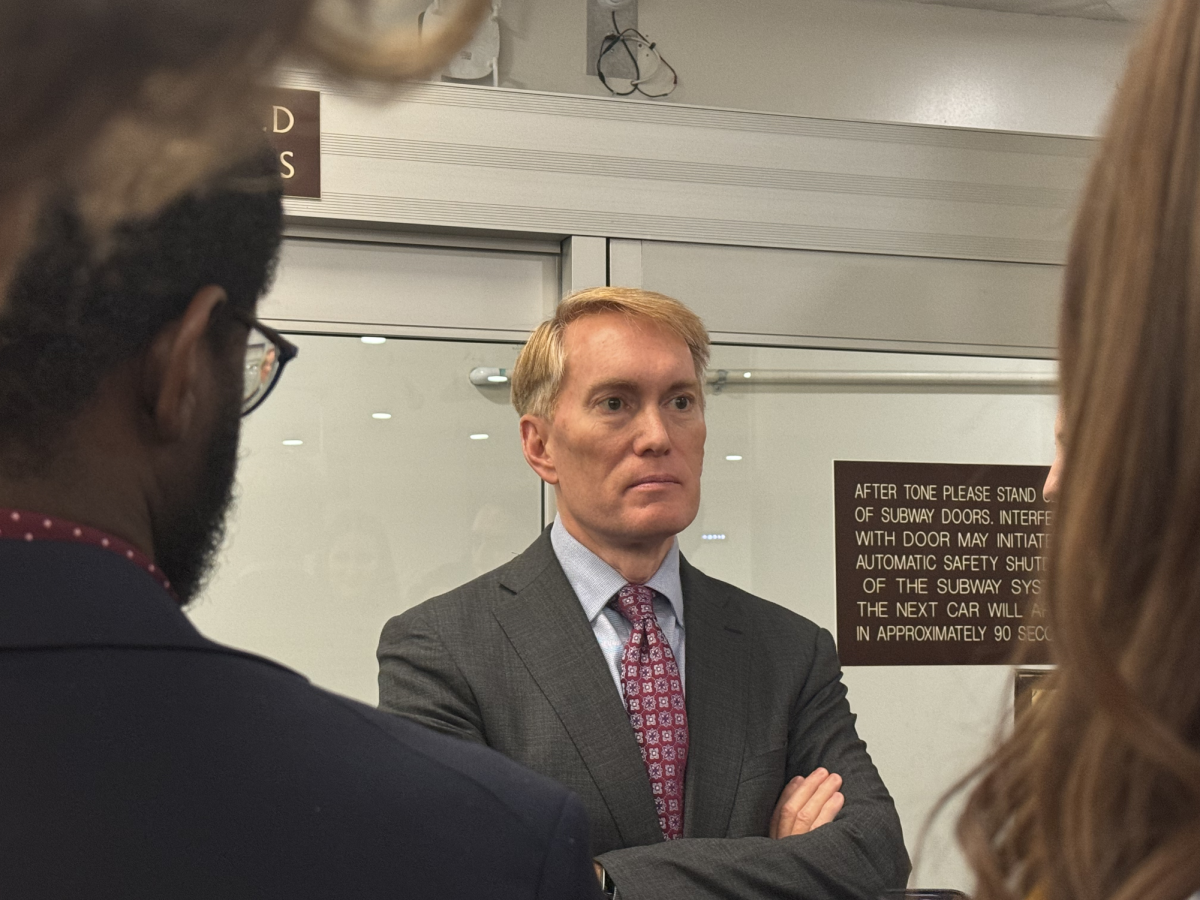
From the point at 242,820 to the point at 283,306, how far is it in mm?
2657

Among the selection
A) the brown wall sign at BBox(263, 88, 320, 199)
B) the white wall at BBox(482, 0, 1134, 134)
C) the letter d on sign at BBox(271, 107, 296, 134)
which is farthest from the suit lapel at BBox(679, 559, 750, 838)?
the white wall at BBox(482, 0, 1134, 134)

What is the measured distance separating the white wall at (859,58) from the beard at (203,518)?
2862 mm

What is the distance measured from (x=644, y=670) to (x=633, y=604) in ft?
0.44

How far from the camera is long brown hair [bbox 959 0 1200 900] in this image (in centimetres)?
60

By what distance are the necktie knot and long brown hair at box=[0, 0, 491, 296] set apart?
2010mm

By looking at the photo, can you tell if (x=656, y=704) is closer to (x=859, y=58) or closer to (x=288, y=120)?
(x=288, y=120)

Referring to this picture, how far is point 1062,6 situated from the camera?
159 inches

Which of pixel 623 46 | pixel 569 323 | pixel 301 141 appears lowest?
pixel 569 323

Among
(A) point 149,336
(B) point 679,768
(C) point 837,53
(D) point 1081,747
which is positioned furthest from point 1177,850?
(C) point 837,53

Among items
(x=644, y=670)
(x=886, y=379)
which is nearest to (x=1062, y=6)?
(x=886, y=379)

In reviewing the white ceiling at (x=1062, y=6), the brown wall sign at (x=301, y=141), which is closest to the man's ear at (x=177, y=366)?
the brown wall sign at (x=301, y=141)

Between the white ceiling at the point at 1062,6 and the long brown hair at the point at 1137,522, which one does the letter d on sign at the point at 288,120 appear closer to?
the white ceiling at the point at 1062,6

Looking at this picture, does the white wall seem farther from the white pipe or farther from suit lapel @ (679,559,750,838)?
suit lapel @ (679,559,750,838)

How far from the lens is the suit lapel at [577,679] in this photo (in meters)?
2.12
